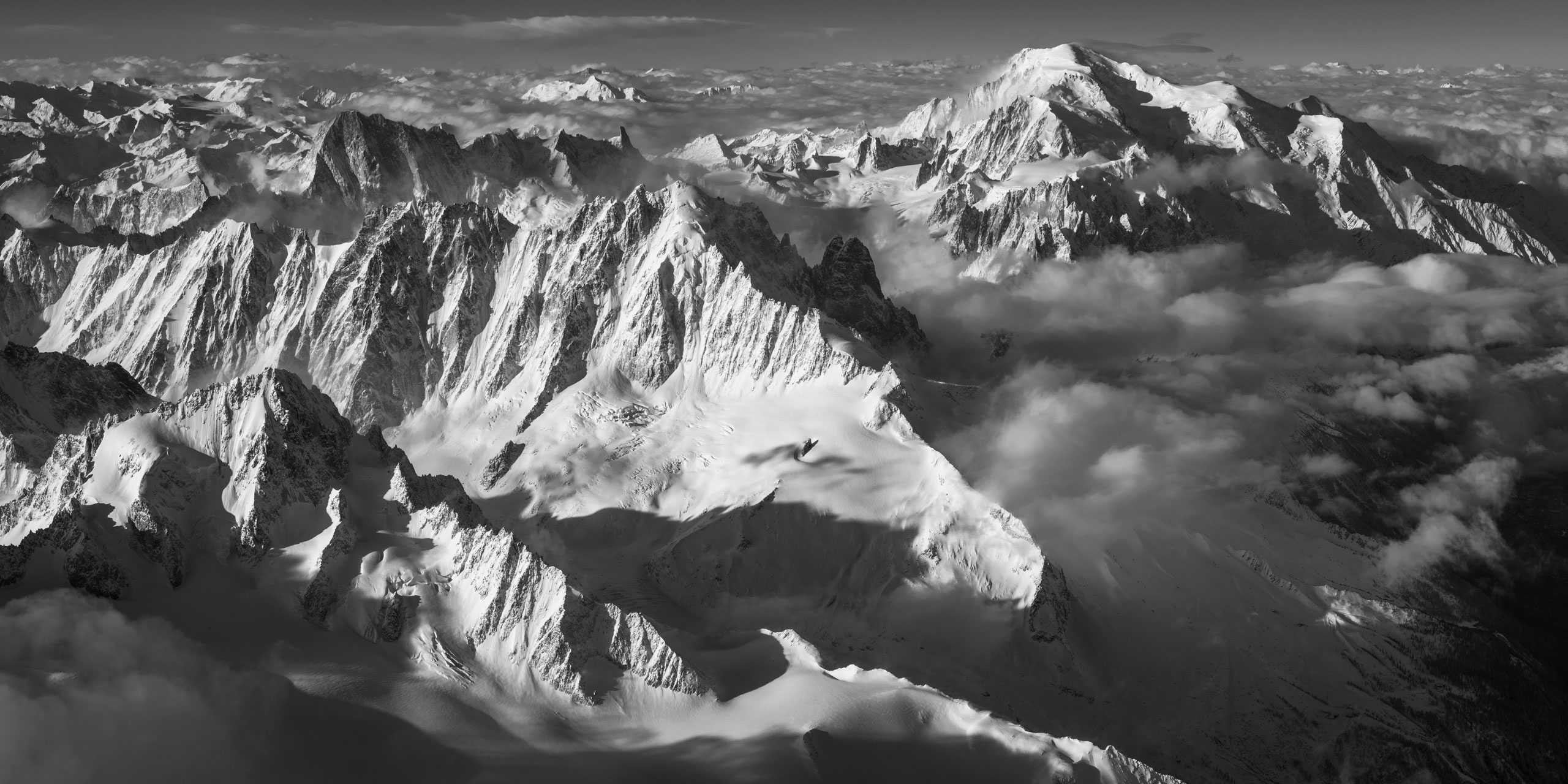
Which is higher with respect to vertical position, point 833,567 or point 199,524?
point 199,524

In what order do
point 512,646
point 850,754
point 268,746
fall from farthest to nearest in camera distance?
point 512,646 → point 850,754 → point 268,746

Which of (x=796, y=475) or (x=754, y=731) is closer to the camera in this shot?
(x=754, y=731)

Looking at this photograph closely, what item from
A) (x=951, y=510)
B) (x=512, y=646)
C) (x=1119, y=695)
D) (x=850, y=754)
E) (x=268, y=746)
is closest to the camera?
(x=268, y=746)

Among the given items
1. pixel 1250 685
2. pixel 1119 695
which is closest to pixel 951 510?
pixel 1119 695

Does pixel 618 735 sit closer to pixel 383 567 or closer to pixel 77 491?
pixel 383 567

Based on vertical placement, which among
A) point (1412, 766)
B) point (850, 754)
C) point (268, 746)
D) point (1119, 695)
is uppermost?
point (268, 746)

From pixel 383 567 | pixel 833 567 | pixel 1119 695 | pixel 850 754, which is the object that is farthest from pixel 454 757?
pixel 1119 695

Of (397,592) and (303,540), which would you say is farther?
(303,540)

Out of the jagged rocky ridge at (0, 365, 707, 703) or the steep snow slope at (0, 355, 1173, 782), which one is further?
the jagged rocky ridge at (0, 365, 707, 703)

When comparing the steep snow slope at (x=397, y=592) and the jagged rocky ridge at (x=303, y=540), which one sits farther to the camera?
the jagged rocky ridge at (x=303, y=540)

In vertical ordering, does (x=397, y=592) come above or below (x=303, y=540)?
below
